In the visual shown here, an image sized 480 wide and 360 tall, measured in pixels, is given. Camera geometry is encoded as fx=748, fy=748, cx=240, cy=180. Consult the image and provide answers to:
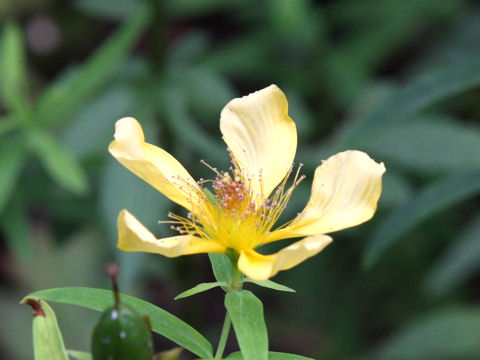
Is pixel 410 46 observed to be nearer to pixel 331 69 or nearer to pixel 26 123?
pixel 331 69

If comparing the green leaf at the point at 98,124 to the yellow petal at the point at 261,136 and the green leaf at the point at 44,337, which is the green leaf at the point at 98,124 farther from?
the green leaf at the point at 44,337

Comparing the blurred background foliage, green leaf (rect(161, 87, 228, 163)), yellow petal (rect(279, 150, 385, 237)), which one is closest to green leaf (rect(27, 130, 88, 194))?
the blurred background foliage

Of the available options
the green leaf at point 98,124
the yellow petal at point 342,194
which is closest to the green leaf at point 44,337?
the yellow petal at point 342,194

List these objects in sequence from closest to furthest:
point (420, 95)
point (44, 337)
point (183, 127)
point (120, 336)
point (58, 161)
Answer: point (120, 336) → point (44, 337) → point (420, 95) → point (58, 161) → point (183, 127)

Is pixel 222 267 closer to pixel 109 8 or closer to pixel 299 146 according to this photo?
pixel 299 146

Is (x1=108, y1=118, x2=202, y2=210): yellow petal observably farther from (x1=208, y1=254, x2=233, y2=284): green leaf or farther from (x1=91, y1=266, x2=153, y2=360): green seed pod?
(x1=91, y1=266, x2=153, y2=360): green seed pod

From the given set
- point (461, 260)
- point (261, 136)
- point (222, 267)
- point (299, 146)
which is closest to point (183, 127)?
point (299, 146)
